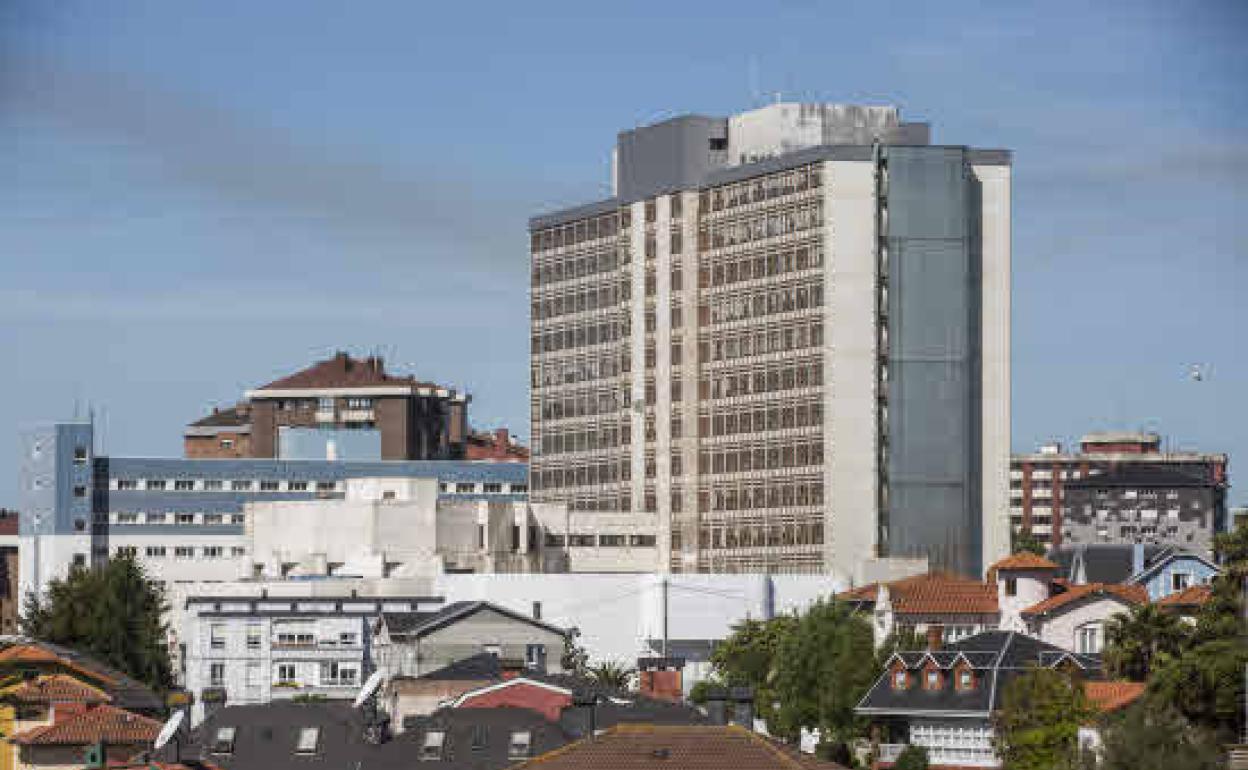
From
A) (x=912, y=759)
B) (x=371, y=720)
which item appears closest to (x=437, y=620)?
(x=912, y=759)

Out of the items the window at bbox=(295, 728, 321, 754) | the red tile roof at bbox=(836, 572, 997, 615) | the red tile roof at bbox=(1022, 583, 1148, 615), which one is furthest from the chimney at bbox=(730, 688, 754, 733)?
the red tile roof at bbox=(836, 572, 997, 615)

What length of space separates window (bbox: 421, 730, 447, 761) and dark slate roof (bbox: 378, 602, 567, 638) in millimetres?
69382

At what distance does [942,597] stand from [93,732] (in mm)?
62819

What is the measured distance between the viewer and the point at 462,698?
13150 centimetres

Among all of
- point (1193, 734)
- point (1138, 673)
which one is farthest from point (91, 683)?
point (1193, 734)

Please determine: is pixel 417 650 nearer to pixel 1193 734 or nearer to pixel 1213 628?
pixel 1213 628

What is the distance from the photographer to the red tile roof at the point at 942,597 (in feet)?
577

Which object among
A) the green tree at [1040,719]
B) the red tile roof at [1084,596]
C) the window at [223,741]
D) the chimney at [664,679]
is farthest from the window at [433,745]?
the red tile roof at [1084,596]

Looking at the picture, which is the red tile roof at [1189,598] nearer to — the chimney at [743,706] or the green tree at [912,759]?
the green tree at [912,759]

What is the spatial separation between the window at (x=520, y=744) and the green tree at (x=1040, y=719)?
64.8ft

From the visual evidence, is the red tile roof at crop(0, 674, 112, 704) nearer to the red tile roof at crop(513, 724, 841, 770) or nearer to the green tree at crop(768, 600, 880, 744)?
the green tree at crop(768, 600, 880, 744)

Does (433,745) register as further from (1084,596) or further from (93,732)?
(1084,596)

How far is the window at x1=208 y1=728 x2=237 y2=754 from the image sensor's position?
388 ft

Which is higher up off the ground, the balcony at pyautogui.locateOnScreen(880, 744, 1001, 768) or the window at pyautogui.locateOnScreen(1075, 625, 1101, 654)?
the window at pyautogui.locateOnScreen(1075, 625, 1101, 654)
